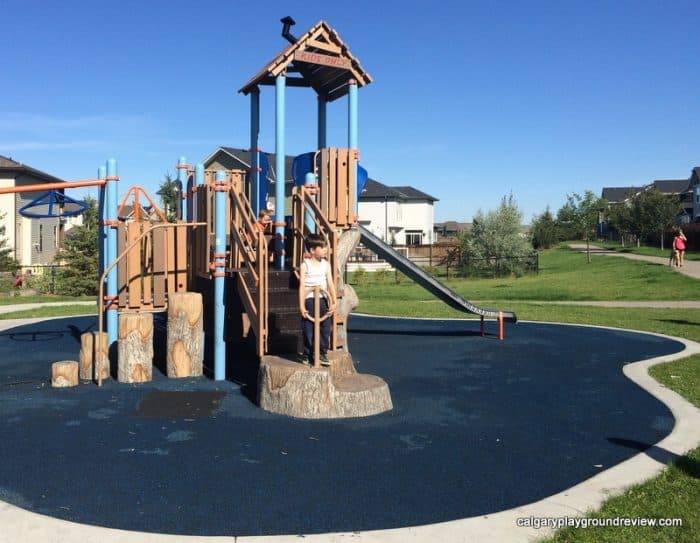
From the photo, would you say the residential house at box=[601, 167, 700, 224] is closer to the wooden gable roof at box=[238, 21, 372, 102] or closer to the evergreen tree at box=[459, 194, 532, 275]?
the evergreen tree at box=[459, 194, 532, 275]

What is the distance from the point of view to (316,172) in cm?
1026

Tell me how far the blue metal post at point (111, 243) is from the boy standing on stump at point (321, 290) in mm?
3668

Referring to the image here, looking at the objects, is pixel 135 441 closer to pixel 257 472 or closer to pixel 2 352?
pixel 257 472

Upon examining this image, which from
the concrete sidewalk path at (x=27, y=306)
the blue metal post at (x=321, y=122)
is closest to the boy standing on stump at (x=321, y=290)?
the blue metal post at (x=321, y=122)

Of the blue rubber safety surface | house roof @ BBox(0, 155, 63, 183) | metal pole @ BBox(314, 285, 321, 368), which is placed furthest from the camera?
house roof @ BBox(0, 155, 63, 183)

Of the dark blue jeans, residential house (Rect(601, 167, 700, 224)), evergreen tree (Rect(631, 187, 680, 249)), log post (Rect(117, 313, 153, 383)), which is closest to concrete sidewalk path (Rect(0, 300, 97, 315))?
log post (Rect(117, 313, 153, 383))

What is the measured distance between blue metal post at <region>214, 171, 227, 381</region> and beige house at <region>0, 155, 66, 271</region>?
25967 millimetres

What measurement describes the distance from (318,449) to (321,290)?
77.9 inches

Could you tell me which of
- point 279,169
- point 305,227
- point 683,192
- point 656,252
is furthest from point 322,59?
point 683,192

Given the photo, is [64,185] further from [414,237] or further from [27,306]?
[414,237]

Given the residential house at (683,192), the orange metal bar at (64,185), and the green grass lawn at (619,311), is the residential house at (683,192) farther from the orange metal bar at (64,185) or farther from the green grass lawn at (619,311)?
the orange metal bar at (64,185)

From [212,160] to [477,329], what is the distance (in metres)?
35.0

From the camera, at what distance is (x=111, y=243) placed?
31.3ft

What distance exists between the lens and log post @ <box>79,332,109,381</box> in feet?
26.3
